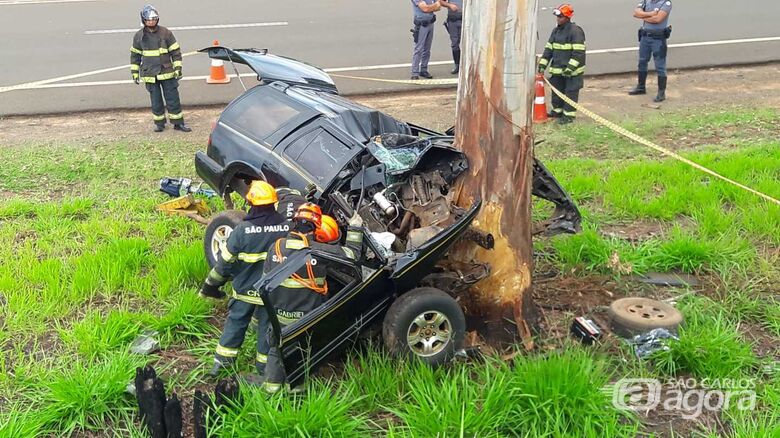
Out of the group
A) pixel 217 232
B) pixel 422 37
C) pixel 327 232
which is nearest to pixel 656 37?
pixel 422 37

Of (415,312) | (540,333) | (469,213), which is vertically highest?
(469,213)

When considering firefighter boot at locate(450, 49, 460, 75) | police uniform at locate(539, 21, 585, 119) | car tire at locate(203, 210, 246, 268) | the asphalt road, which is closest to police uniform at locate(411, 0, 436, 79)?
the asphalt road

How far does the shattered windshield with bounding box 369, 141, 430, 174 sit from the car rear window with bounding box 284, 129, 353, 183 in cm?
24

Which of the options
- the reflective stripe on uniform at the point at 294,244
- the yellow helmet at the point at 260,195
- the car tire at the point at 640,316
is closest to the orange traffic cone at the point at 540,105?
the car tire at the point at 640,316

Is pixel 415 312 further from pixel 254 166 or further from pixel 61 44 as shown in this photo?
pixel 61 44

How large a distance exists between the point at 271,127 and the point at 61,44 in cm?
897

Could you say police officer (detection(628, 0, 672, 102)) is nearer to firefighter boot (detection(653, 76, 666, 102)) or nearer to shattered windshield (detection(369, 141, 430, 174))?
firefighter boot (detection(653, 76, 666, 102))

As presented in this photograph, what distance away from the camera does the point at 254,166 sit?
20.1ft

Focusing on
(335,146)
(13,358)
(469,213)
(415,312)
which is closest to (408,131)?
(335,146)

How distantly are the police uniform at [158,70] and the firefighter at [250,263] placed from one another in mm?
5271

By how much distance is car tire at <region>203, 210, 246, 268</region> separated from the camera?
6027 mm

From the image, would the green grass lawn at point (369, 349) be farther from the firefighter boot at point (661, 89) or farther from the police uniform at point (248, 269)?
the firefighter boot at point (661, 89)

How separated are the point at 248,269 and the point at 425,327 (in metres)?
1.21

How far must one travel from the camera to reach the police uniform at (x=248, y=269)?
4852 millimetres
